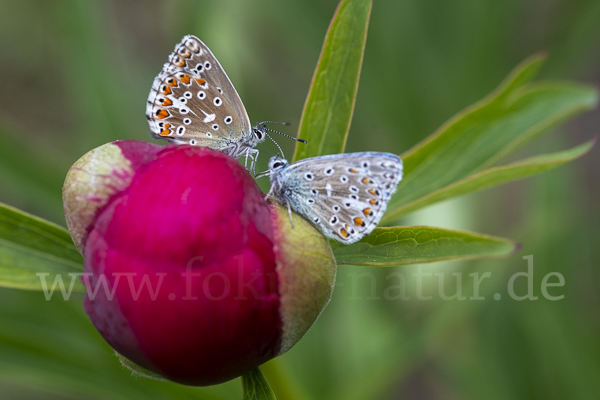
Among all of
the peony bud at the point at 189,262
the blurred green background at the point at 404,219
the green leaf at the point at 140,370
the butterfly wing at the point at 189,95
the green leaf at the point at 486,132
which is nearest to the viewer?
the peony bud at the point at 189,262

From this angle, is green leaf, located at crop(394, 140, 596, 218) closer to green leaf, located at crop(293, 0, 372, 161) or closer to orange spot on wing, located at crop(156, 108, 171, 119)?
green leaf, located at crop(293, 0, 372, 161)

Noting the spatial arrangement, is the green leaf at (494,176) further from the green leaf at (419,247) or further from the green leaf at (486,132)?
the green leaf at (419,247)

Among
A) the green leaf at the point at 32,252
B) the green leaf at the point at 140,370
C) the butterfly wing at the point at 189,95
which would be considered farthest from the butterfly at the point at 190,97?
the green leaf at the point at 140,370

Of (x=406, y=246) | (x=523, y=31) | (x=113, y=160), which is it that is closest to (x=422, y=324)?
(x=406, y=246)

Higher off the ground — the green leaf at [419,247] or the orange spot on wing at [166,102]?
the orange spot on wing at [166,102]

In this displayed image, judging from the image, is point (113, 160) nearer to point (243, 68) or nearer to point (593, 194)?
point (243, 68)

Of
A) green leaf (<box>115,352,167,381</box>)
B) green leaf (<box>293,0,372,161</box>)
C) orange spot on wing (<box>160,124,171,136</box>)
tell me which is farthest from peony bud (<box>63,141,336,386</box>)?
green leaf (<box>293,0,372,161</box>)

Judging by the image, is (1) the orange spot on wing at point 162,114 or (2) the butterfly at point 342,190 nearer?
(2) the butterfly at point 342,190
